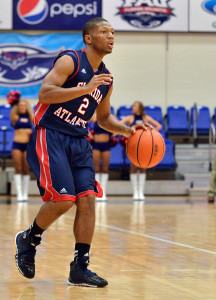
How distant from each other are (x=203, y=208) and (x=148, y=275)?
660 centimetres

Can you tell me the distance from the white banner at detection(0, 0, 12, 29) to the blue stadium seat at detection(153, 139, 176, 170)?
4642 millimetres

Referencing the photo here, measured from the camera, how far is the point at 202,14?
55.1ft

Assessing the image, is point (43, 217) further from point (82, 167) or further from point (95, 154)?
point (95, 154)

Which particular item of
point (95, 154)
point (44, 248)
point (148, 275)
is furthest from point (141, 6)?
point (148, 275)

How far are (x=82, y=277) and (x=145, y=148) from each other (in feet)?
3.77

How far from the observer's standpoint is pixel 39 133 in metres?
4.71

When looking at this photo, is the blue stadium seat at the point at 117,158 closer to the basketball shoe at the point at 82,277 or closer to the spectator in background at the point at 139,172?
the spectator in background at the point at 139,172

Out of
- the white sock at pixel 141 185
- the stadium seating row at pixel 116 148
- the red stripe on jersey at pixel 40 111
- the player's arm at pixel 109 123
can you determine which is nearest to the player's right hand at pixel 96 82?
the red stripe on jersey at pixel 40 111

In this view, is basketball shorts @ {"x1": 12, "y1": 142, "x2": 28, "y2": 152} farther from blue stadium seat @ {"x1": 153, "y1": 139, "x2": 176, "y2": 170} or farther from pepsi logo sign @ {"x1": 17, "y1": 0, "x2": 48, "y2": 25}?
pepsi logo sign @ {"x1": 17, "y1": 0, "x2": 48, "y2": 25}

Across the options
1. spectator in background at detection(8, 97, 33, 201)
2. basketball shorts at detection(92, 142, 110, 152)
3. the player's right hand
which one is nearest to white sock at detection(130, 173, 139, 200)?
basketball shorts at detection(92, 142, 110, 152)

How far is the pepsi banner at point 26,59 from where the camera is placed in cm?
1650

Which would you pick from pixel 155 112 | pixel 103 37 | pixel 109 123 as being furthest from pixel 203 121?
pixel 103 37

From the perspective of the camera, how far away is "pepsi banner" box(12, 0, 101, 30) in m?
16.4

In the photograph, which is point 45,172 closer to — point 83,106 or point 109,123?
point 83,106
